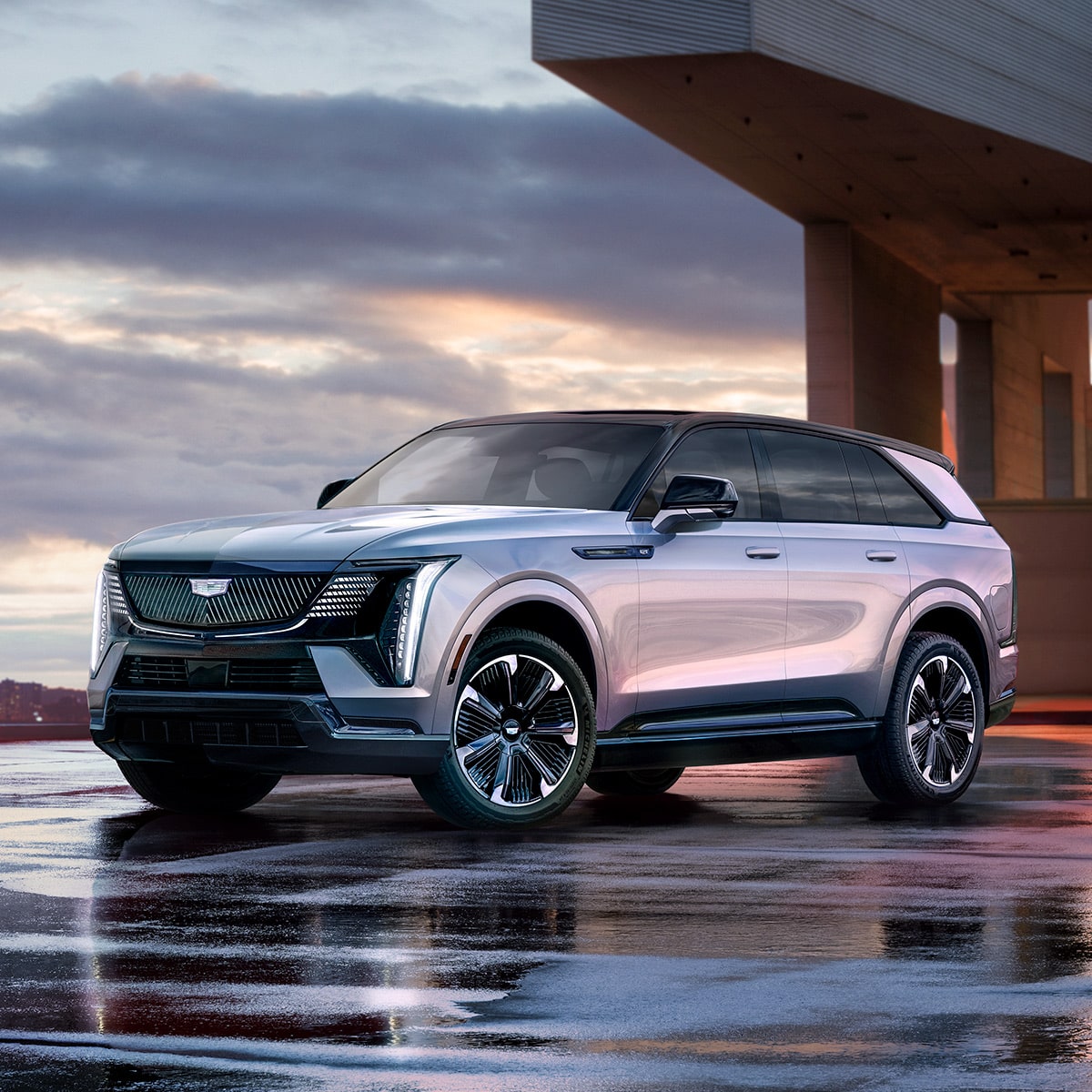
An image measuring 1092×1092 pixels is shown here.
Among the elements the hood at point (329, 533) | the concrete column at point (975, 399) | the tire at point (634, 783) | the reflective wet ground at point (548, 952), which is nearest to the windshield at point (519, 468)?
the hood at point (329, 533)

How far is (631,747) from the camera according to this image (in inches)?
389

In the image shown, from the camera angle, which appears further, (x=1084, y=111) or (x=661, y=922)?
(x=1084, y=111)

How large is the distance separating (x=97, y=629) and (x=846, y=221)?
95.6 feet

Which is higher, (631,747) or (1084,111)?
(1084,111)

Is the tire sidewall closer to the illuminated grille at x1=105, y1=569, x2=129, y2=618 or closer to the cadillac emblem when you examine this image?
the cadillac emblem

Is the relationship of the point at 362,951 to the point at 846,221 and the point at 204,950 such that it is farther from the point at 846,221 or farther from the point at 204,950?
the point at 846,221

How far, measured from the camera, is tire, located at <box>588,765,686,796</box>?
1203cm

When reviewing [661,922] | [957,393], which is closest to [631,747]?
[661,922]

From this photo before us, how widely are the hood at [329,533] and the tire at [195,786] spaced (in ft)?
3.56

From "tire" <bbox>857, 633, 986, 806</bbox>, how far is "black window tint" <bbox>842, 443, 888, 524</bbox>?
0.69 m

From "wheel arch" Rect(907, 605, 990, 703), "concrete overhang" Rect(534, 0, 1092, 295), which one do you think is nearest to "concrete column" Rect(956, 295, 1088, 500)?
"concrete overhang" Rect(534, 0, 1092, 295)

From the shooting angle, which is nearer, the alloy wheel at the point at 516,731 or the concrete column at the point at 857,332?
the alloy wheel at the point at 516,731

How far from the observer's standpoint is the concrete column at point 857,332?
37.8 metres

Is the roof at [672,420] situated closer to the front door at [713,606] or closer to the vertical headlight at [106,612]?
the front door at [713,606]
